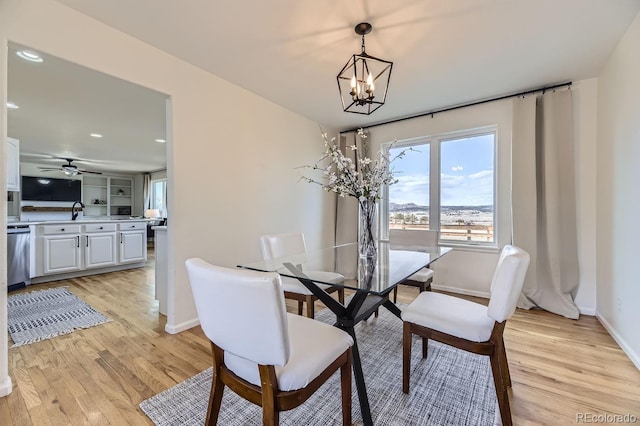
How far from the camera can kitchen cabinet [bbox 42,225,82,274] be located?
3881 millimetres

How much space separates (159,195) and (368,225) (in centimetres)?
851

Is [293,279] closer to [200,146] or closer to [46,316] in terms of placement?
[200,146]

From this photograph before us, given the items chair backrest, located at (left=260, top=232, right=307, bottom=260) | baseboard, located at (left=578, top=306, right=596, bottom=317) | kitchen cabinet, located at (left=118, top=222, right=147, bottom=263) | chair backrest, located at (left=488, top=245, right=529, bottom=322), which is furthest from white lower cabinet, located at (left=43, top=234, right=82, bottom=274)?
baseboard, located at (left=578, top=306, right=596, bottom=317)

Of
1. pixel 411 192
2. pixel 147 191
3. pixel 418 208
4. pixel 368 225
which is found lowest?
pixel 368 225

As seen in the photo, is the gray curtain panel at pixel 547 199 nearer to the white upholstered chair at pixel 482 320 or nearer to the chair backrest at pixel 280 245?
the white upholstered chair at pixel 482 320

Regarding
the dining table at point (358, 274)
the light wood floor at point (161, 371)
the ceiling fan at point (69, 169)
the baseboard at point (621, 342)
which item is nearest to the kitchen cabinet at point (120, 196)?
the ceiling fan at point (69, 169)

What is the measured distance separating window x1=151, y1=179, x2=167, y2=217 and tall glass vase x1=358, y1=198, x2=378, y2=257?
8.09m

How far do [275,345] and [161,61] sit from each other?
2526mm

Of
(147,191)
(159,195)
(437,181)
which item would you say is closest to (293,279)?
(437,181)

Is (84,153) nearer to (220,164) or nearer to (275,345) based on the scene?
(220,164)

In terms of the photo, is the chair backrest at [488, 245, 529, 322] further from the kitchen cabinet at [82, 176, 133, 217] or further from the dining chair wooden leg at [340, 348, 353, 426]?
the kitchen cabinet at [82, 176, 133, 217]

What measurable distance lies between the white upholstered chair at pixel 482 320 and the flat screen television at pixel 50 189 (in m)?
9.71
